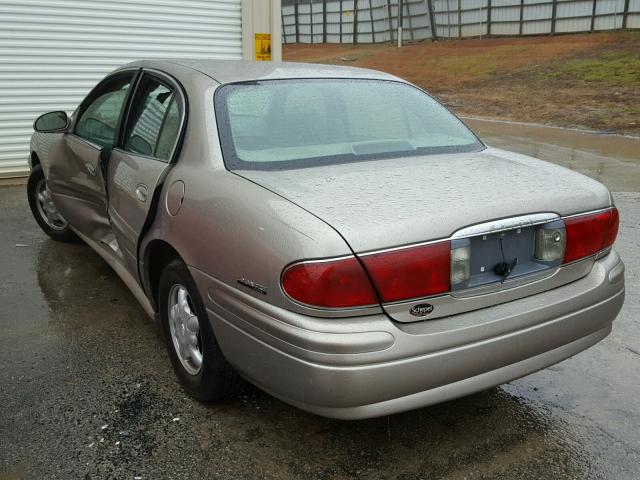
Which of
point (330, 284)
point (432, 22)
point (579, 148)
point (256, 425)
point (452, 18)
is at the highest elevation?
point (452, 18)

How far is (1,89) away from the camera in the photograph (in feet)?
27.6

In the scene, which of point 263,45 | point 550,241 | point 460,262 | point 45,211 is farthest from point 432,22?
point 460,262

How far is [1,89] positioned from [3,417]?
697 cm

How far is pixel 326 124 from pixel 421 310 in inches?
48.0

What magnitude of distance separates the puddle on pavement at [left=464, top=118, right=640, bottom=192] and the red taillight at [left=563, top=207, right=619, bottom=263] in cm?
575

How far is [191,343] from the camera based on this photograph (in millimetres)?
2840

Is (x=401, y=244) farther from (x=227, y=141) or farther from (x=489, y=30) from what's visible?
(x=489, y=30)

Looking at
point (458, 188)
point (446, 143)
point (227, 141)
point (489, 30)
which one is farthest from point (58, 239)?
point (489, 30)

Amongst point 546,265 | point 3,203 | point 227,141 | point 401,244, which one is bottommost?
point 3,203

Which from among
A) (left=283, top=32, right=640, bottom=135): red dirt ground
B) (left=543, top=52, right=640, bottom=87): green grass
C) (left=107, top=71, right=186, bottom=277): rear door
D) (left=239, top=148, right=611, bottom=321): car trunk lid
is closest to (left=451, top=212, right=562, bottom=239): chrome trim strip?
(left=239, top=148, right=611, bottom=321): car trunk lid

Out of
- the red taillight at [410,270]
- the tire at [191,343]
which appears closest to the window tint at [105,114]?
the tire at [191,343]

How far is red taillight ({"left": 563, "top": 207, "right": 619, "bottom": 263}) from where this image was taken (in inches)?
96.3

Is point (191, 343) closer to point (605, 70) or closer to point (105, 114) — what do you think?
point (105, 114)

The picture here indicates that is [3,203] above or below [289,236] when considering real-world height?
below
